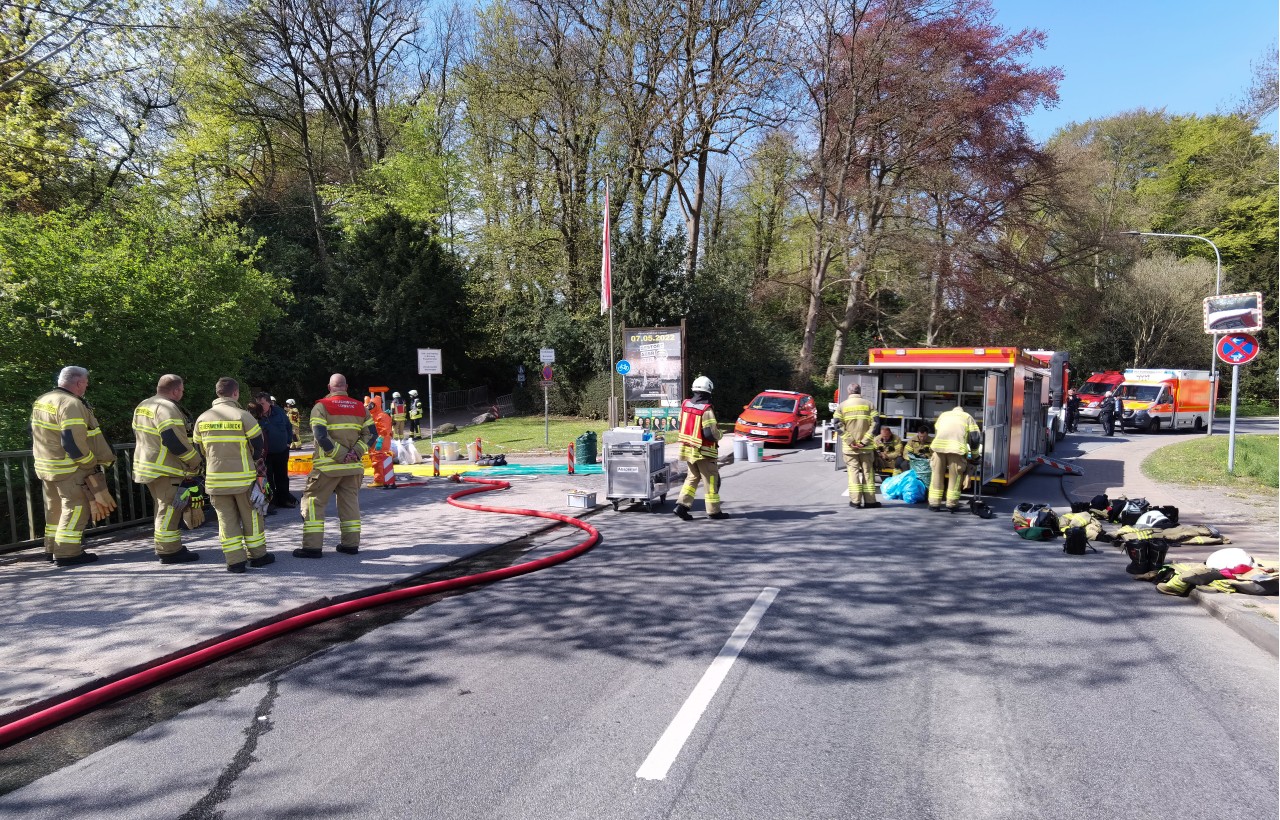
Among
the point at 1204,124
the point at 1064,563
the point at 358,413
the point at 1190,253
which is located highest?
the point at 1204,124

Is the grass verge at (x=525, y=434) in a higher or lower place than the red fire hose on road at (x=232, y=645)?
higher

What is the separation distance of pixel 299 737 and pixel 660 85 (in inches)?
1070

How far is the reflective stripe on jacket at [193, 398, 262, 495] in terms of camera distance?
273 inches

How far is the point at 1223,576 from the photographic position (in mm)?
6496

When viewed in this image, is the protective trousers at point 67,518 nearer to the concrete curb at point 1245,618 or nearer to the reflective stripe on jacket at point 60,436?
the reflective stripe on jacket at point 60,436

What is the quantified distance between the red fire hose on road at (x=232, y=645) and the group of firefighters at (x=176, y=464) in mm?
1653

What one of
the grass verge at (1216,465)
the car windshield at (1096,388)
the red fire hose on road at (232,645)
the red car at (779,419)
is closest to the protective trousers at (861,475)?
the red fire hose on road at (232,645)

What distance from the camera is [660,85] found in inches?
1080

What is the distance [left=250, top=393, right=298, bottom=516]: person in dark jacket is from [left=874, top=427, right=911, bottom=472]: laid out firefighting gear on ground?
917 cm

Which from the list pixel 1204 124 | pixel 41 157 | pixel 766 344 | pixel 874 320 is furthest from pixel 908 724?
pixel 1204 124

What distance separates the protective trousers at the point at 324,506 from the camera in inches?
300

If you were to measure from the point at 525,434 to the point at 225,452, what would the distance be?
1704 cm

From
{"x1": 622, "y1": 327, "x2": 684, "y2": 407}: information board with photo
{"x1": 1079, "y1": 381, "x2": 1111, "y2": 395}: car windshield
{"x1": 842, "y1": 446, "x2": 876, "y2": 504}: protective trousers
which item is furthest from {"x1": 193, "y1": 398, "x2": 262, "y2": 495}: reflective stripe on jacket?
{"x1": 1079, "y1": 381, "x2": 1111, "y2": 395}: car windshield

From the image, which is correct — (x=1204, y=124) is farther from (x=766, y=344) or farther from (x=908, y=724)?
(x=908, y=724)
